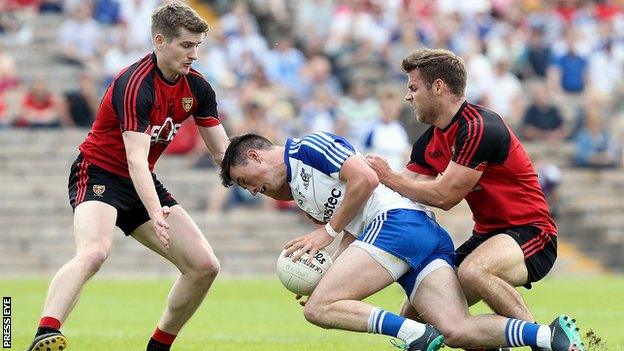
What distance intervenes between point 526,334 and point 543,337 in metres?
0.13

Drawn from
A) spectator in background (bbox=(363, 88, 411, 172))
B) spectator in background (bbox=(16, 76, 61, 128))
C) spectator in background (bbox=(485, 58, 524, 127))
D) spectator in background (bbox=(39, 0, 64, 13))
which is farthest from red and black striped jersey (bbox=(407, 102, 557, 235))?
spectator in background (bbox=(39, 0, 64, 13))

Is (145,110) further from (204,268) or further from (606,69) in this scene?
(606,69)

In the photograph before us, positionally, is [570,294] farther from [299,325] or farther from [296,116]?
[296,116]

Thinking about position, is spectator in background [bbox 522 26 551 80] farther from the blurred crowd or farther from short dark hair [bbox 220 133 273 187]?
short dark hair [bbox 220 133 273 187]

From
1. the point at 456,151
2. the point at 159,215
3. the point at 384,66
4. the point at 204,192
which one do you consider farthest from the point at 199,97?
the point at 384,66

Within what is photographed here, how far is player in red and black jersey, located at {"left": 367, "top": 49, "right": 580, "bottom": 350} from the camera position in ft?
30.6

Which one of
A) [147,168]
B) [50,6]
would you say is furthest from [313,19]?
[147,168]

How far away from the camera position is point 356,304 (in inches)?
360

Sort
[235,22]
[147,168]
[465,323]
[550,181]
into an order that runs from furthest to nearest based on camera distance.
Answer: [235,22] < [550,181] < [147,168] < [465,323]

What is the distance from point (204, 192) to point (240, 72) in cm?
288

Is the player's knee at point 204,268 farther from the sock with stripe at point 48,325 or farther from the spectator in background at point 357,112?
the spectator in background at point 357,112

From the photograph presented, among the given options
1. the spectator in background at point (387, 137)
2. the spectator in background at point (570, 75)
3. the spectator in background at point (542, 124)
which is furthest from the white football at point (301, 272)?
the spectator in background at point (570, 75)

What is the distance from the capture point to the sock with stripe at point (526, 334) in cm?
898

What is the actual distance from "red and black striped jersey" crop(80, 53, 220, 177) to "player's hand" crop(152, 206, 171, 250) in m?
0.74
